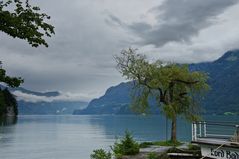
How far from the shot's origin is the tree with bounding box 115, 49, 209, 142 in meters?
39.2

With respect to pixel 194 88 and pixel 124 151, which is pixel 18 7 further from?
pixel 194 88

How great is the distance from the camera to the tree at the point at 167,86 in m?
39.2

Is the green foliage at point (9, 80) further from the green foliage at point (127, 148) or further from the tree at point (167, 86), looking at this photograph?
the tree at point (167, 86)

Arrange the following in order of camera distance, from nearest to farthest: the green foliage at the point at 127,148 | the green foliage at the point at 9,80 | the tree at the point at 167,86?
the green foliage at the point at 9,80 < the green foliage at the point at 127,148 < the tree at the point at 167,86

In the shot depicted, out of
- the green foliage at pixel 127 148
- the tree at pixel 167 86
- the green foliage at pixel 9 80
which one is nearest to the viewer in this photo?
the green foliage at pixel 9 80

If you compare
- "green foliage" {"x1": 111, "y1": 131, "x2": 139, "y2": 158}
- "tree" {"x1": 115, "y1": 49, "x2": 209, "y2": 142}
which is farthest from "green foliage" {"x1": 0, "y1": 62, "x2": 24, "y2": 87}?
"tree" {"x1": 115, "y1": 49, "x2": 209, "y2": 142}

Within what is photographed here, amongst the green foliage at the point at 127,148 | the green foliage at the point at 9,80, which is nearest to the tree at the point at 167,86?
the green foliage at the point at 127,148

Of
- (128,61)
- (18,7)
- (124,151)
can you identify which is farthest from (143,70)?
(18,7)

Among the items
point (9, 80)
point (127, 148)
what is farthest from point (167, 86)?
point (9, 80)

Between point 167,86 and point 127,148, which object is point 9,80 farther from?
point 167,86

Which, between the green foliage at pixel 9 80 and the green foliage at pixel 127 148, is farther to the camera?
the green foliage at pixel 127 148

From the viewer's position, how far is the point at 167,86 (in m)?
39.3

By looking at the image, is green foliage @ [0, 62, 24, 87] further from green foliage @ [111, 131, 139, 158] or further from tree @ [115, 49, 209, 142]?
tree @ [115, 49, 209, 142]

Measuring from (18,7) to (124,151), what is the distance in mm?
13844
